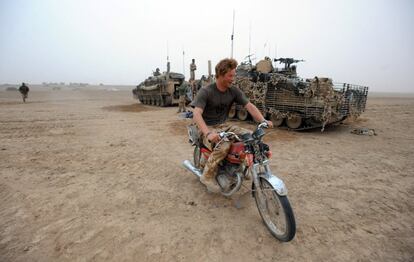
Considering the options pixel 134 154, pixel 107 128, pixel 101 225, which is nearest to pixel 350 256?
pixel 101 225

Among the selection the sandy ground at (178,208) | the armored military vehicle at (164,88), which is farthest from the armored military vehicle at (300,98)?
the armored military vehicle at (164,88)

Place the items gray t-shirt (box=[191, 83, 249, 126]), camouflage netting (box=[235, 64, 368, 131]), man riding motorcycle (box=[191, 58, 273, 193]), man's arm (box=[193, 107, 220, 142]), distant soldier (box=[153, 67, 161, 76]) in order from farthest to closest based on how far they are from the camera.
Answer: distant soldier (box=[153, 67, 161, 76])
camouflage netting (box=[235, 64, 368, 131])
gray t-shirt (box=[191, 83, 249, 126])
man riding motorcycle (box=[191, 58, 273, 193])
man's arm (box=[193, 107, 220, 142])

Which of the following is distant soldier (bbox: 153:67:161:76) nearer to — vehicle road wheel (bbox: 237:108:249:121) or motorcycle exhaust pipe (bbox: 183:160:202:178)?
vehicle road wheel (bbox: 237:108:249:121)

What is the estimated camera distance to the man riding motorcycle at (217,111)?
3.11 meters

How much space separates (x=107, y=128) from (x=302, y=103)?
23.0 feet

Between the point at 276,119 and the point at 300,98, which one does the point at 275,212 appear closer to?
the point at 300,98

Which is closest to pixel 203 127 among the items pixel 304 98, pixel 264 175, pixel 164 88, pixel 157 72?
pixel 264 175

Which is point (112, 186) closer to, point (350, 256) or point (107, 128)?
point (350, 256)

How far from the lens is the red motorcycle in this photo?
253 cm

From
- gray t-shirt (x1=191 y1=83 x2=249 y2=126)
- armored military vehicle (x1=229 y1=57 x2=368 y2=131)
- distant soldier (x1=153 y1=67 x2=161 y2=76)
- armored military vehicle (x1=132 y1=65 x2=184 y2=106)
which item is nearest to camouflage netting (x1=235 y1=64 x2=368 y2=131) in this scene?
armored military vehicle (x1=229 y1=57 x2=368 y2=131)

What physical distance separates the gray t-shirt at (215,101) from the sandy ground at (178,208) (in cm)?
120

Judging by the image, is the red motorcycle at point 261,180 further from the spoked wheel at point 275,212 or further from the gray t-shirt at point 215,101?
the gray t-shirt at point 215,101

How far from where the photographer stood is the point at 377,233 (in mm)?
2879

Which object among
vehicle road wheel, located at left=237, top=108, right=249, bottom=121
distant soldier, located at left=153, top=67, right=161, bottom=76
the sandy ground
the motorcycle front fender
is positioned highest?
distant soldier, located at left=153, top=67, right=161, bottom=76
